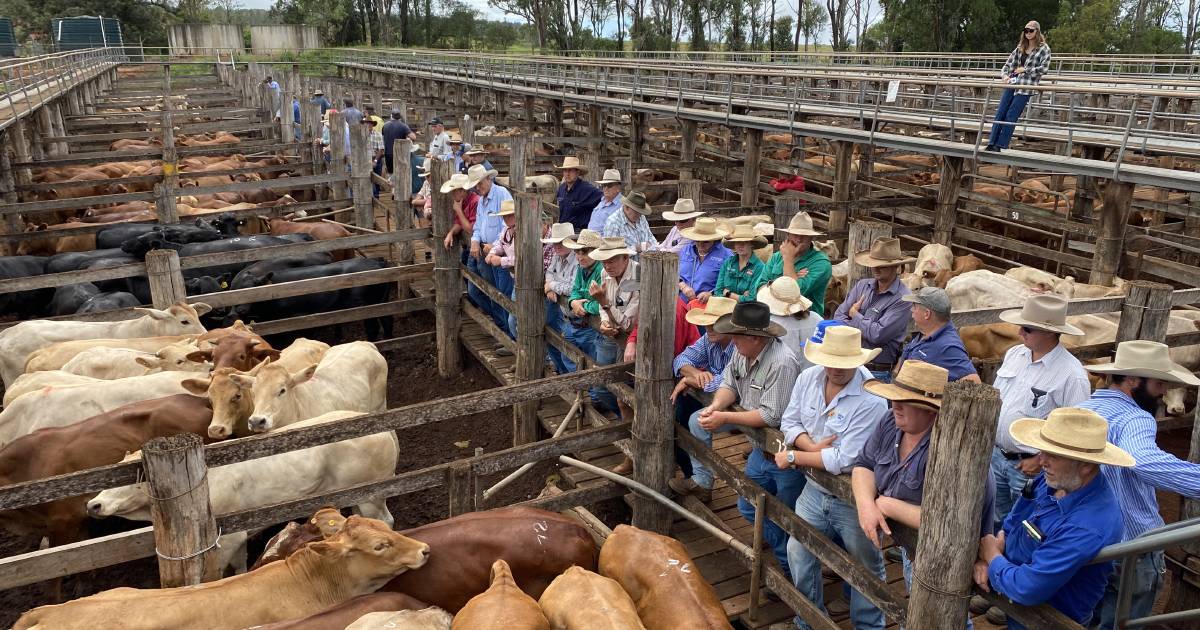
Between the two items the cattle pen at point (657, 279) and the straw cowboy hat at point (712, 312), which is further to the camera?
the straw cowboy hat at point (712, 312)

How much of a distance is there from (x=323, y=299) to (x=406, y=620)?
6972 millimetres

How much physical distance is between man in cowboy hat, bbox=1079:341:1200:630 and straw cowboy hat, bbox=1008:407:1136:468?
39 cm

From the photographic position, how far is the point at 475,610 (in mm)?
4160

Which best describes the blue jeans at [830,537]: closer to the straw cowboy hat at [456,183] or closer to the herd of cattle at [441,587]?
the herd of cattle at [441,587]

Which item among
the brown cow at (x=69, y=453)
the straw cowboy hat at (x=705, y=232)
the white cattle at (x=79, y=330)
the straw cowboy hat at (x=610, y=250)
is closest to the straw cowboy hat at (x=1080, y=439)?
the straw cowboy hat at (x=610, y=250)

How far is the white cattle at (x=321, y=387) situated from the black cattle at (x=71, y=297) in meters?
4.00

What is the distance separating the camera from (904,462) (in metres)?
3.94

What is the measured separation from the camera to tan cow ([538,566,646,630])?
407cm

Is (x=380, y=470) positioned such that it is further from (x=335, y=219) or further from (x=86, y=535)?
(x=335, y=219)

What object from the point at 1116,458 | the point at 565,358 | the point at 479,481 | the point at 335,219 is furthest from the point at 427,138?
the point at 1116,458

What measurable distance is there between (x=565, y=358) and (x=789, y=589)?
12.5 ft

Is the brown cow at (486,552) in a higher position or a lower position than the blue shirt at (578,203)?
lower

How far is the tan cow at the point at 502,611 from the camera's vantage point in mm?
4016

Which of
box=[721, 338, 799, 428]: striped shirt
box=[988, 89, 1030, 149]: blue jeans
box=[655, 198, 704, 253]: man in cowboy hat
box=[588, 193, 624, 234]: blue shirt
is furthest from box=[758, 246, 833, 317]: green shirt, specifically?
box=[988, 89, 1030, 149]: blue jeans
